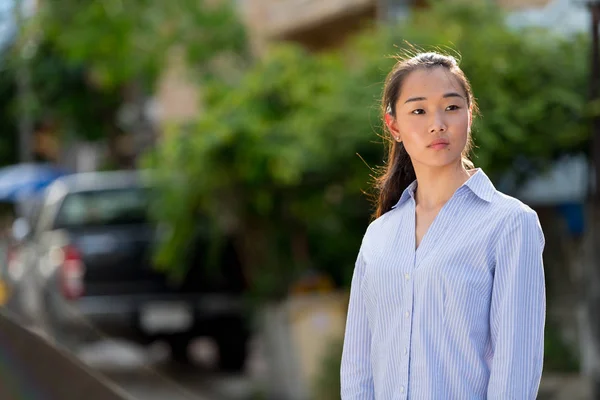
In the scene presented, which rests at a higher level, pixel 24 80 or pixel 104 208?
pixel 24 80

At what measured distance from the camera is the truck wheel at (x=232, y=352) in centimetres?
1104

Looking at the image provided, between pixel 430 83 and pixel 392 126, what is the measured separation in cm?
18

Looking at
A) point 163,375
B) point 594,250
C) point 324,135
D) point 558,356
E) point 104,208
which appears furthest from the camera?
point 163,375

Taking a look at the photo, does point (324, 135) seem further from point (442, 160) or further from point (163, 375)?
point (442, 160)

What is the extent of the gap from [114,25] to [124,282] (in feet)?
14.9

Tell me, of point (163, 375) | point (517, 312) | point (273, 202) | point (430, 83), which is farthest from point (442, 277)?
point (163, 375)

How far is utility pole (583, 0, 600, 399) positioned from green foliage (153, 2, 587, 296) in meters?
0.52

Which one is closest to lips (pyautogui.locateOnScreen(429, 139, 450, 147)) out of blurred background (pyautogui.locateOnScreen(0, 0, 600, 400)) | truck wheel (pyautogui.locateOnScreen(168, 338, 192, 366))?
blurred background (pyautogui.locateOnScreen(0, 0, 600, 400))

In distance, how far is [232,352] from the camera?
11172mm

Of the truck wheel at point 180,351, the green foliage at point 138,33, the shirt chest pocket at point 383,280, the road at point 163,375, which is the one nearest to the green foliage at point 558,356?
the road at point 163,375

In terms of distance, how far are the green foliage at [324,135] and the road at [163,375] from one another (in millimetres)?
1295

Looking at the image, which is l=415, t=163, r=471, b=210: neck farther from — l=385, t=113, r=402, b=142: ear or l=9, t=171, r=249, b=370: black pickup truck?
l=9, t=171, r=249, b=370: black pickup truck

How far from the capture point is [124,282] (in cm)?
1054

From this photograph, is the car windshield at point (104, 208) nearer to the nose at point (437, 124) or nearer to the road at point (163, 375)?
the road at point (163, 375)
